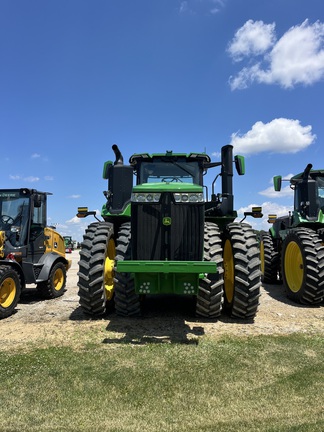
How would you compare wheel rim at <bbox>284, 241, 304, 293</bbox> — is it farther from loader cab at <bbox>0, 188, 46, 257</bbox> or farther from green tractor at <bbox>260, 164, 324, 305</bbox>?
loader cab at <bbox>0, 188, 46, 257</bbox>

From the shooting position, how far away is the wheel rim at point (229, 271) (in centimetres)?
704

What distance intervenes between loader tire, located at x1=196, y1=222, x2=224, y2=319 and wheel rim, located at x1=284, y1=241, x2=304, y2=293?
10.1 feet

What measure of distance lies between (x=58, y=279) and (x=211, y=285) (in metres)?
5.61

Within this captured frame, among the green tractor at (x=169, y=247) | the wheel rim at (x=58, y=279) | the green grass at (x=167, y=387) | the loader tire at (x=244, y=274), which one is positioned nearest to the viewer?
the green grass at (x=167, y=387)

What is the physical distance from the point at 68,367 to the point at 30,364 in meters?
0.51

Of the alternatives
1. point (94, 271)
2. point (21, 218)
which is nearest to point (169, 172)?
point (94, 271)

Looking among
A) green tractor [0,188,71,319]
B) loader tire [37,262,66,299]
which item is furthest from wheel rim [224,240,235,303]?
loader tire [37,262,66,299]

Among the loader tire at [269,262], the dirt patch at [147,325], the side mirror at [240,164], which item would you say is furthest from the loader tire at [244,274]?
the loader tire at [269,262]

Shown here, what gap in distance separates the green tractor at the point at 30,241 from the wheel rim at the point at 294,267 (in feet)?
19.9

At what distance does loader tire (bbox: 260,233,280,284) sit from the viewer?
485 inches

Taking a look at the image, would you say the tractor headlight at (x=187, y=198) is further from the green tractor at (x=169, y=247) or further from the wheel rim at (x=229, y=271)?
the wheel rim at (x=229, y=271)

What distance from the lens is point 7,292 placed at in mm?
7738

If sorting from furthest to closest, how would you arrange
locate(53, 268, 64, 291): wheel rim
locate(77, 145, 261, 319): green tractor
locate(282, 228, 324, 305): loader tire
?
locate(53, 268, 64, 291): wheel rim
locate(282, 228, 324, 305): loader tire
locate(77, 145, 261, 319): green tractor

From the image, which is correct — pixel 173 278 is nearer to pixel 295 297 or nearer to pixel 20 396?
pixel 20 396
